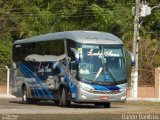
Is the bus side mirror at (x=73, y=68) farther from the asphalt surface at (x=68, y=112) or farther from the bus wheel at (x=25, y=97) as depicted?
the bus wheel at (x=25, y=97)

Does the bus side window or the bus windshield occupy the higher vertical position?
the bus side window

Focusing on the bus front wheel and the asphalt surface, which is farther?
the bus front wheel

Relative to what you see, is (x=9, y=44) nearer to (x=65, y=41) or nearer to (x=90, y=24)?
(x=90, y=24)

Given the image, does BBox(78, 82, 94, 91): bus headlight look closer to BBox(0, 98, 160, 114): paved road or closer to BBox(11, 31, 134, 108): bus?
BBox(11, 31, 134, 108): bus

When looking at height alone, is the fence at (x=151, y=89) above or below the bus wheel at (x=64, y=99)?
below

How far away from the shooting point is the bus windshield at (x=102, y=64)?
2886cm

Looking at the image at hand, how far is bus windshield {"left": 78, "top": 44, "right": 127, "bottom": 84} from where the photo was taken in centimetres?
2886

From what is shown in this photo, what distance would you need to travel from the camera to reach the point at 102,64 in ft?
95.5

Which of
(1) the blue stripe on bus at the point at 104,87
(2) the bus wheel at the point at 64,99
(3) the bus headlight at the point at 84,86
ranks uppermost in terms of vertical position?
(3) the bus headlight at the point at 84,86

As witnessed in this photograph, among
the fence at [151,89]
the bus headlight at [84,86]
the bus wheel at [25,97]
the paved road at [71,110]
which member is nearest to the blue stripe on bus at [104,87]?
the bus headlight at [84,86]

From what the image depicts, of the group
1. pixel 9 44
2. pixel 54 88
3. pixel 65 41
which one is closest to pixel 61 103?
pixel 54 88

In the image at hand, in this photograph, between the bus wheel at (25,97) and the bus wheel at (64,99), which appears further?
the bus wheel at (25,97)

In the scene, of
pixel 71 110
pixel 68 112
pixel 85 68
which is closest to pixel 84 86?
pixel 85 68

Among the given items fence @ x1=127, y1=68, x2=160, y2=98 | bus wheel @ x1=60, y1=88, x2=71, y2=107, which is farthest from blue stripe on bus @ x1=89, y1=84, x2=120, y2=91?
fence @ x1=127, y1=68, x2=160, y2=98
